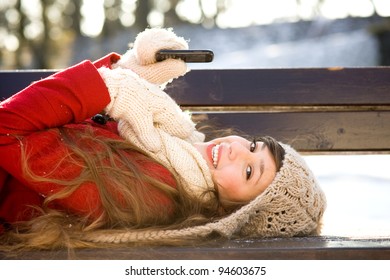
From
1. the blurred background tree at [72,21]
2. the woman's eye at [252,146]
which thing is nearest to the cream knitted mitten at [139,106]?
the woman's eye at [252,146]

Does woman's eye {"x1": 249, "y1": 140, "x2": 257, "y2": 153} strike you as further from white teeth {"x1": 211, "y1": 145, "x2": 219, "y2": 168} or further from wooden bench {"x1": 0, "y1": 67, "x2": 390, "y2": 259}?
wooden bench {"x1": 0, "y1": 67, "x2": 390, "y2": 259}

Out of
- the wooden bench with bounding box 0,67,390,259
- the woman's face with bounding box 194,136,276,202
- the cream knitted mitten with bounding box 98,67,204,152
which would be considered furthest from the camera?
the wooden bench with bounding box 0,67,390,259

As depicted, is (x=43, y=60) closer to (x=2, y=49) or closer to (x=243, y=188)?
(x=2, y=49)

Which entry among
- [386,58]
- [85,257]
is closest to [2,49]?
[386,58]

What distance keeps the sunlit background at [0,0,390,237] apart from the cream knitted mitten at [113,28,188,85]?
2.65 m

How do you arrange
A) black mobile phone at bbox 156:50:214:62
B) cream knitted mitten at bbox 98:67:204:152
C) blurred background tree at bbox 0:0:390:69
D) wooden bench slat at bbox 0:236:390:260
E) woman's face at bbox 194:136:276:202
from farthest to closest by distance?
blurred background tree at bbox 0:0:390:69
black mobile phone at bbox 156:50:214:62
woman's face at bbox 194:136:276:202
cream knitted mitten at bbox 98:67:204:152
wooden bench slat at bbox 0:236:390:260

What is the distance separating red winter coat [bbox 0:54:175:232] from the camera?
6.89 feet

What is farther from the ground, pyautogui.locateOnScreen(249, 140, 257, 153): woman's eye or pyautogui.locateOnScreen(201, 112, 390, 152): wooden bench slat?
pyautogui.locateOnScreen(249, 140, 257, 153): woman's eye

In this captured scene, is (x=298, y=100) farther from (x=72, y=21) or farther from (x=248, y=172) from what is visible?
(x=72, y=21)

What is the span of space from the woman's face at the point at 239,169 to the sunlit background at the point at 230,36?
269 cm

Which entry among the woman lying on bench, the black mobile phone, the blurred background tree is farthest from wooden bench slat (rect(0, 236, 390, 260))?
the blurred background tree

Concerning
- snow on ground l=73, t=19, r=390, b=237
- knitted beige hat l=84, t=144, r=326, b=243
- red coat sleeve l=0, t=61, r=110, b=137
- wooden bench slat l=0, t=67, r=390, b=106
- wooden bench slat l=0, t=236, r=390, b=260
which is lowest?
snow on ground l=73, t=19, r=390, b=237

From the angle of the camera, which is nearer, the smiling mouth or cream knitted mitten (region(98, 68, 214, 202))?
cream knitted mitten (region(98, 68, 214, 202))
